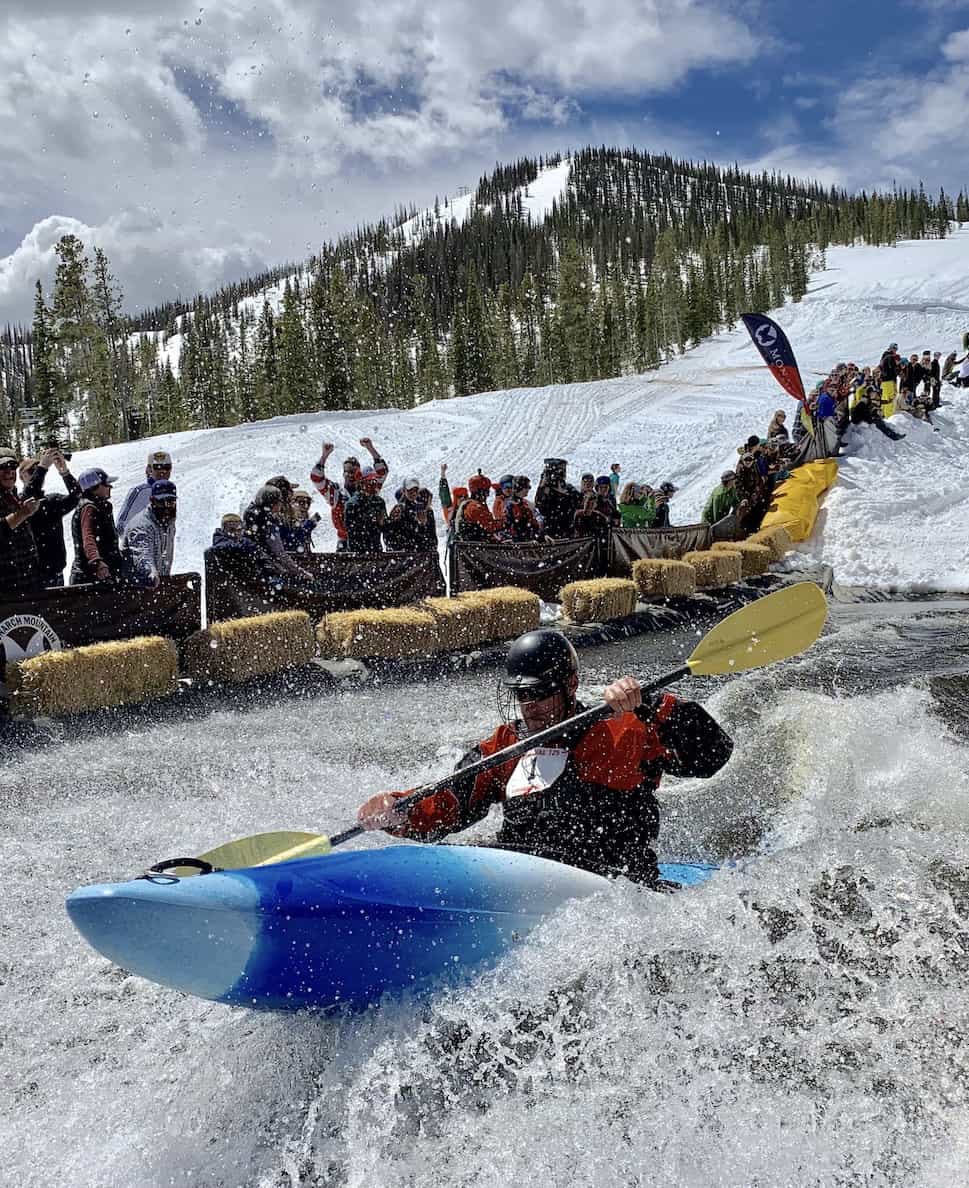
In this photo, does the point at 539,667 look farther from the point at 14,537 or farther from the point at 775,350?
the point at 775,350

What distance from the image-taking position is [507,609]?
10.2 m

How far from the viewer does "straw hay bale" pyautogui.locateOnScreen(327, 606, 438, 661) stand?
358 inches

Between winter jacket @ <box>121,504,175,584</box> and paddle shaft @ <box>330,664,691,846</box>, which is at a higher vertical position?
winter jacket @ <box>121,504,175,584</box>

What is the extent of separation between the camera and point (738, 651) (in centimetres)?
462

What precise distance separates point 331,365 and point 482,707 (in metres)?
45.0

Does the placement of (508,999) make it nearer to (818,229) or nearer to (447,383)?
(447,383)

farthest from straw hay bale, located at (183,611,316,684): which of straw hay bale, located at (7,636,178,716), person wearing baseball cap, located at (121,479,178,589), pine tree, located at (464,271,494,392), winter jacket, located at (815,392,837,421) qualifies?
pine tree, located at (464,271,494,392)

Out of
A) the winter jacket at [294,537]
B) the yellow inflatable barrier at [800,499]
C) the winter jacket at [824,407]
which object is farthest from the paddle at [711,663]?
the winter jacket at [824,407]

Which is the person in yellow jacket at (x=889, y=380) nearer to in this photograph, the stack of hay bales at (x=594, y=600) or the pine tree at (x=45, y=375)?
the stack of hay bales at (x=594, y=600)

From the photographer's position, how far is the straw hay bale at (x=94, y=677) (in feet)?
23.1

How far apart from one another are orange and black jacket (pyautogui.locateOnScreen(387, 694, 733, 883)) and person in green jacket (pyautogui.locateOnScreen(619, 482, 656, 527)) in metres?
10.6

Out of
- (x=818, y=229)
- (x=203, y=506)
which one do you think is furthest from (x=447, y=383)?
(x=203, y=506)

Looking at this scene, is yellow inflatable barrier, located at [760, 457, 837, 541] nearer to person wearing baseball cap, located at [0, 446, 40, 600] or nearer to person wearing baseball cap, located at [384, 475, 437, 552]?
person wearing baseball cap, located at [384, 475, 437, 552]

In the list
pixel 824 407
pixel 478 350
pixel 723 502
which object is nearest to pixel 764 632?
pixel 723 502
